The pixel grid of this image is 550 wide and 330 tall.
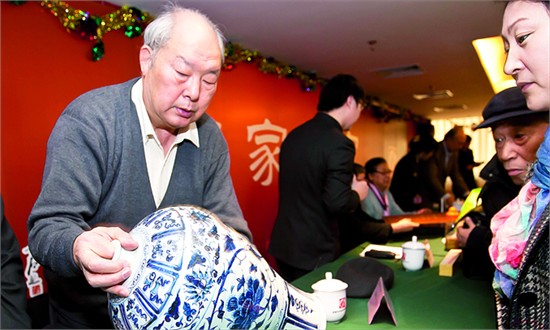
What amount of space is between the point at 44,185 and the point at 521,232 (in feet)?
3.51

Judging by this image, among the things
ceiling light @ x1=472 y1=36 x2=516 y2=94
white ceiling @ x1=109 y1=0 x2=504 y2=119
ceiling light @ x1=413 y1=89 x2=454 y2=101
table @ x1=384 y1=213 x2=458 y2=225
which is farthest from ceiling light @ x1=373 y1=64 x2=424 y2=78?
table @ x1=384 y1=213 x2=458 y2=225

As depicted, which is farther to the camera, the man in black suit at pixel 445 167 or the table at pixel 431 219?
the man in black suit at pixel 445 167

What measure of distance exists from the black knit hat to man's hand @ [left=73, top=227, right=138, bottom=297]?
3.53 ft

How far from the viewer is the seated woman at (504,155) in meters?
1.21

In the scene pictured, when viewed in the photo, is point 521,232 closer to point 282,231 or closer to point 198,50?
point 198,50

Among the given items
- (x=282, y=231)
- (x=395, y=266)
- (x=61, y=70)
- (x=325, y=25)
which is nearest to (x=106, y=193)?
(x=395, y=266)

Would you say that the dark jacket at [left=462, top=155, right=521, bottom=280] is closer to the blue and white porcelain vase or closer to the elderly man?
the elderly man

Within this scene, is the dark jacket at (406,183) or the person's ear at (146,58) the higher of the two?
the person's ear at (146,58)

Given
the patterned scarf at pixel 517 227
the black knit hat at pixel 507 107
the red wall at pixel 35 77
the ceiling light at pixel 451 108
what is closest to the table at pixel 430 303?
the patterned scarf at pixel 517 227

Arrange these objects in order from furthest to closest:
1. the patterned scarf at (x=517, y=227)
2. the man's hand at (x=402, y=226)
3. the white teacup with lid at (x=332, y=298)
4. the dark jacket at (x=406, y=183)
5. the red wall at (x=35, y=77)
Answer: the dark jacket at (x=406, y=183), the man's hand at (x=402, y=226), the red wall at (x=35, y=77), the white teacup with lid at (x=332, y=298), the patterned scarf at (x=517, y=227)

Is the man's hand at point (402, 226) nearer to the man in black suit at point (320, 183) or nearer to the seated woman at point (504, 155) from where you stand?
the man in black suit at point (320, 183)

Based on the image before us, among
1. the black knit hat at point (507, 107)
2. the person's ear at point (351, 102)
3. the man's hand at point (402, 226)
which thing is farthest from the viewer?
the man's hand at point (402, 226)

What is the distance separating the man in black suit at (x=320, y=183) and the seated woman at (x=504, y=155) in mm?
754

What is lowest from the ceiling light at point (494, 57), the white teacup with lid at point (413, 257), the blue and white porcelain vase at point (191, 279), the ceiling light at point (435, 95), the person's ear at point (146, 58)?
the white teacup with lid at point (413, 257)
